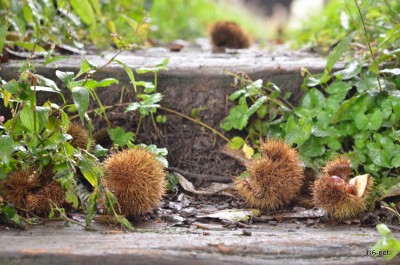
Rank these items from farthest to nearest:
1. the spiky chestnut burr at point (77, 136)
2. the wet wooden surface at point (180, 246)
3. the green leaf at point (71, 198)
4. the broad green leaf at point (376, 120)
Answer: the broad green leaf at point (376, 120), the spiky chestnut burr at point (77, 136), the green leaf at point (71, 198), the wet wooden surface at point (180, 246)

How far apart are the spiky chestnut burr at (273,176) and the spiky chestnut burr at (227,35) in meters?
1.98

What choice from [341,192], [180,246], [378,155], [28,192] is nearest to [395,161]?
[378,155]

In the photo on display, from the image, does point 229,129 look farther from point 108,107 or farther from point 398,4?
point 398,4

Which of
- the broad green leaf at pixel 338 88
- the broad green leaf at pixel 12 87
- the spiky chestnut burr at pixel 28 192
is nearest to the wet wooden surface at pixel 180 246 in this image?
the spiky chestnut burr at pixel 28 192

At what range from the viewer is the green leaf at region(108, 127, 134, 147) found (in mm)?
2621

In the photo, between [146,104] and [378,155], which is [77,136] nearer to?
[146,104]

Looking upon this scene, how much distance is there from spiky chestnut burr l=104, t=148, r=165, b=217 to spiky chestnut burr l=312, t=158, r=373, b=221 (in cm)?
64

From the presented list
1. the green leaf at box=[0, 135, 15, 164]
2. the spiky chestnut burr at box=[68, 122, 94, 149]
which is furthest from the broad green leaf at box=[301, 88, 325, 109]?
the green leaf at box=[0, 135, 15, 164]

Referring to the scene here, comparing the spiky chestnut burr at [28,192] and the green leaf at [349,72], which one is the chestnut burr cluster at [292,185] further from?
the spiky chestnut burr at [28,192]

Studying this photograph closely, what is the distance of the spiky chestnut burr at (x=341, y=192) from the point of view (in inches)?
85.1

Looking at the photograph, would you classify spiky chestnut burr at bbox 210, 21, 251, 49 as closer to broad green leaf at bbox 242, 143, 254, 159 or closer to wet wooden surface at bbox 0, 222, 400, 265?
broad green leaf at bbox 242, 143, 254, 159

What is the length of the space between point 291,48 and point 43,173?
2596 mm

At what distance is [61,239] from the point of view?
1.90 m

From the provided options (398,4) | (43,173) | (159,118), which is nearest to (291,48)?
(398,4)
